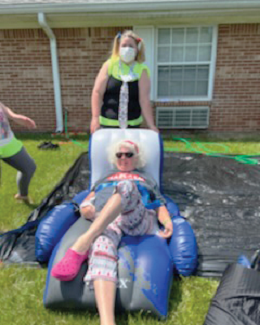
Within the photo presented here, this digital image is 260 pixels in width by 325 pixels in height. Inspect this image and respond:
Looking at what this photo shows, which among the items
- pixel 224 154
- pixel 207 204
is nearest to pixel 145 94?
pixel 207 204

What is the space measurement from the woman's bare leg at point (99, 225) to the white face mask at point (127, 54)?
1778 millimetres

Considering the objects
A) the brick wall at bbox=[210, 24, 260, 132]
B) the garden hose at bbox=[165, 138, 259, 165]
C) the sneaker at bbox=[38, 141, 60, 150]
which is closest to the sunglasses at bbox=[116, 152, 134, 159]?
the garden hose at bbox=[165, 138, 259, 165]

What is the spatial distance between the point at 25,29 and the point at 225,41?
464 cm

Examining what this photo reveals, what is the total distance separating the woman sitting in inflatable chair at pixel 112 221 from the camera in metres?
1.95

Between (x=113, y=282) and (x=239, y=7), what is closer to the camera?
(x=113, y=282)

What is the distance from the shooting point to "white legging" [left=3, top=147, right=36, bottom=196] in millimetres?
3145

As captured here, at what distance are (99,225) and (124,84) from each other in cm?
189

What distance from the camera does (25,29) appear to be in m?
6.65

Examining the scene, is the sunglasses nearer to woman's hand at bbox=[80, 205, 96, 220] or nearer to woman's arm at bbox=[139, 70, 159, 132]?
woman's hand at bbox=[80, 205, 96, 220]

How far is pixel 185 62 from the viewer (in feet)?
22.1

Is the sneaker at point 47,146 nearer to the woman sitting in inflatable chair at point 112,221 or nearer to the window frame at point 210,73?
the window frame at point 210,73

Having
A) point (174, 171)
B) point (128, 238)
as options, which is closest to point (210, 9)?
point (174, 171)

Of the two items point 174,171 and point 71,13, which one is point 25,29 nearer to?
point 71,13

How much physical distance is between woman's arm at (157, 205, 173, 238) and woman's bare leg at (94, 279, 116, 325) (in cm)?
72
